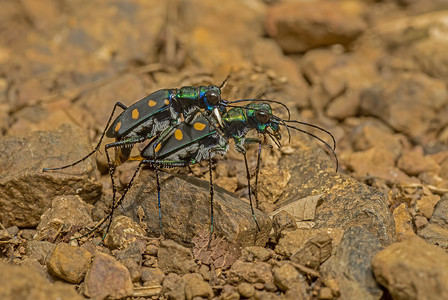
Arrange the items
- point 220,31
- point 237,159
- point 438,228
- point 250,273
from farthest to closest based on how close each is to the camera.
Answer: point 220,31, point 237,159, point 438,228, point 250,273

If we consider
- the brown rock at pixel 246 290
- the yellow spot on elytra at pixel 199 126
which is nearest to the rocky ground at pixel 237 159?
the brown rock at pixel 246 290

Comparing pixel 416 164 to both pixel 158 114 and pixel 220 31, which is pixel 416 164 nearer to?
pixel 158 114

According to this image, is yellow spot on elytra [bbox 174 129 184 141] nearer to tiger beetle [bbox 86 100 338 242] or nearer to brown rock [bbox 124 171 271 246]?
tiger beetle [bbox 86 100 338 242]

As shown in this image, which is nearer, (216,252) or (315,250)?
(315,250)

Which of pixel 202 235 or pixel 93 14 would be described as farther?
pixel 93 14

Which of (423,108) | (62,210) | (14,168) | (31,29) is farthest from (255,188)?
(31,29)

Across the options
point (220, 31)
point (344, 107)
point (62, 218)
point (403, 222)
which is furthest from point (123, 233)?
point (220, 31)

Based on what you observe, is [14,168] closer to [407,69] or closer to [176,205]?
[176,205]
